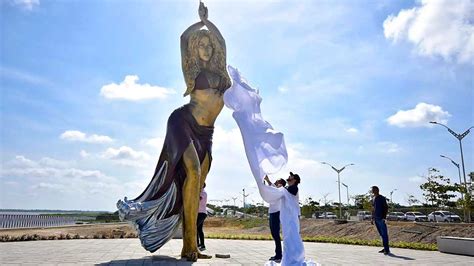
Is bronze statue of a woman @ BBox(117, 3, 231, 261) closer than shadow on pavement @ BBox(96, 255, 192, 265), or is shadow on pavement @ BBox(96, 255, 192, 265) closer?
shadow on pavement @ BBox(96, 255, 192, 265)

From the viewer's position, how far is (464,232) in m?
16.3

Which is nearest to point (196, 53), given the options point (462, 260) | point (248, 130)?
point (248, 130)

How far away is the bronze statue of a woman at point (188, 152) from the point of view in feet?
25.9

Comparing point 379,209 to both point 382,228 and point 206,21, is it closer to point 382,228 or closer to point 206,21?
point 382,228

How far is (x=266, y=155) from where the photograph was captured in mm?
7559

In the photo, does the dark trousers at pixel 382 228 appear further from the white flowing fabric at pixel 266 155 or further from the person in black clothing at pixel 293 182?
the person in black clothing at pixel 293 182

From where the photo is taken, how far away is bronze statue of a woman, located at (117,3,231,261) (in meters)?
7.90

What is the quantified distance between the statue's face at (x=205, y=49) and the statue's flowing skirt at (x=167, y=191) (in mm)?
1068

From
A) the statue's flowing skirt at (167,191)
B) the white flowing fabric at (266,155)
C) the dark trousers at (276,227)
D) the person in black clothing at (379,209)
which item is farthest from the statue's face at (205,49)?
the person in black clothing at (379,209)

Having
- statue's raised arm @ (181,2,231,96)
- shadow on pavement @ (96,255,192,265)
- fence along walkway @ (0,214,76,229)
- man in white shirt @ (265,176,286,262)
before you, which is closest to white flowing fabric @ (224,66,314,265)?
statue's raised arm @ (181,2,231,96)

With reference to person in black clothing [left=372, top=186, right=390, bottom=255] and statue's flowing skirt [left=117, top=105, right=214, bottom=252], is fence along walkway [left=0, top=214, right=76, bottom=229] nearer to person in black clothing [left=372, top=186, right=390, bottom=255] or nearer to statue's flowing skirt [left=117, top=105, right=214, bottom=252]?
statue's flowing skirt [left=117, top=105, right=214, bottom=252]

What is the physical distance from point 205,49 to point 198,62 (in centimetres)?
30

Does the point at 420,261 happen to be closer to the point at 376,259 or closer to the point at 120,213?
the point at 376,259

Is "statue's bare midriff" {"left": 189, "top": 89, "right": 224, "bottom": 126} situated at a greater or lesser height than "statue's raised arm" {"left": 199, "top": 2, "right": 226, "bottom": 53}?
lesser
